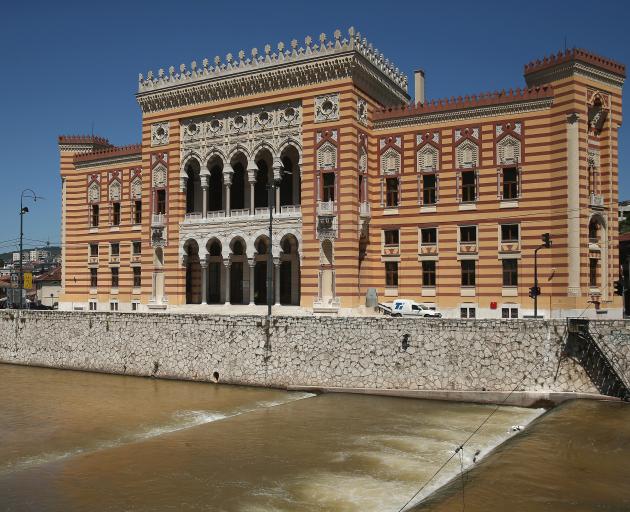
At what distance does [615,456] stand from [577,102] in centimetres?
2327

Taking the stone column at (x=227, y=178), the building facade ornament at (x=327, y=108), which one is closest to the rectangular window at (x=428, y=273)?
the building facade ornament at (x=327, y=108)

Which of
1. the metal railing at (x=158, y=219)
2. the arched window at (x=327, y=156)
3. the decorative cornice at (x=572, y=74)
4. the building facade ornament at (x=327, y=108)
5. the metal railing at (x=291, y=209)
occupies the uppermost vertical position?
the decorative cornice at (x=572, y=74)

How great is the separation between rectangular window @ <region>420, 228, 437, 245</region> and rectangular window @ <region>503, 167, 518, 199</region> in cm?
490

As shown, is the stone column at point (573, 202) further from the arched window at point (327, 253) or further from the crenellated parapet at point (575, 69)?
the arched window at point (327, 253)

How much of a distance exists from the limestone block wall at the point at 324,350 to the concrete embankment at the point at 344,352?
0.05m

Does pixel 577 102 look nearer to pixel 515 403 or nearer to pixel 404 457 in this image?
pixel 515 403

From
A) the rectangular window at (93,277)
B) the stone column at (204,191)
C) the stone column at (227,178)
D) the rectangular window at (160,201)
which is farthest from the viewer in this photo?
the rectangular window at (93,277)

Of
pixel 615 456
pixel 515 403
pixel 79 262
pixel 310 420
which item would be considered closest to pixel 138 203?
pixel 79 262

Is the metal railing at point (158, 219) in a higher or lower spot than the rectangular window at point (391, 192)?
lower

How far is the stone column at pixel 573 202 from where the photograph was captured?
36.9 metres

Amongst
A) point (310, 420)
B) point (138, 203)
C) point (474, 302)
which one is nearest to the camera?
point (310, 420)

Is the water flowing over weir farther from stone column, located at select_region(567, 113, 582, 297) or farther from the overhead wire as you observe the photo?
stone column, located at select_region(567, 113, 582, 297)

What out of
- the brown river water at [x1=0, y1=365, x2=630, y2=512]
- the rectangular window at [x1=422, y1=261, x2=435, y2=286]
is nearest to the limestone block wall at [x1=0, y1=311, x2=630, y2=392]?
the brown river water at [x1=0, y1=365, x2=630, y2=512]

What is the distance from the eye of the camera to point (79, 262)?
182 ft
